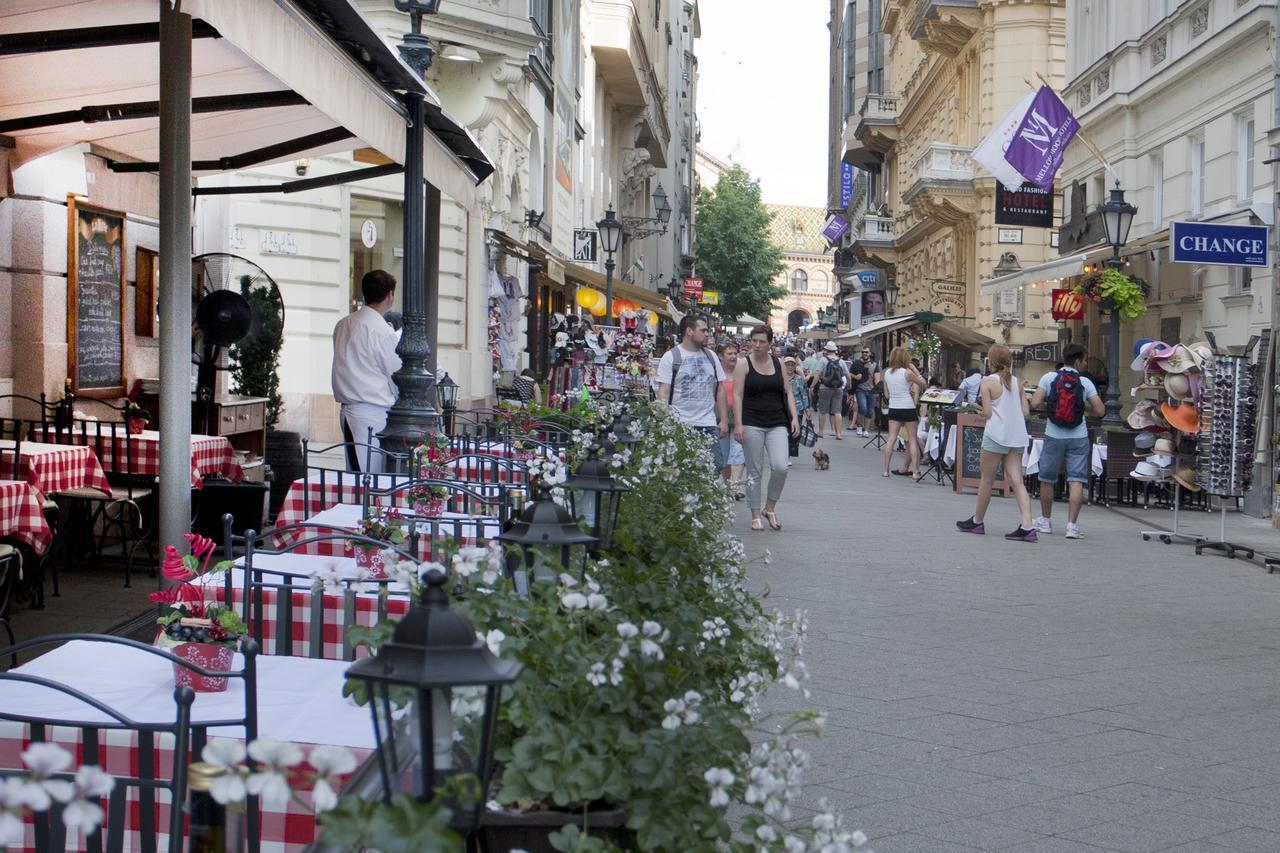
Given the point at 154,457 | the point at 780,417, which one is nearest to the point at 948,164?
the point at 780,417

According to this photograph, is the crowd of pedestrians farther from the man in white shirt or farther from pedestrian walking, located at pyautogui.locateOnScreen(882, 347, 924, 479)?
pedestrian walking, located at pyautogui.locateOnScreen(882, 347, 924, 479)

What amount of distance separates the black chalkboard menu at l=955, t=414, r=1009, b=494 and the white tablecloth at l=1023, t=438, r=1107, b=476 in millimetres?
671

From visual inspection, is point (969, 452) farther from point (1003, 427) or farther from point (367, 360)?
point (367, 360)

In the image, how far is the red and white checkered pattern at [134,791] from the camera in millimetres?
3135

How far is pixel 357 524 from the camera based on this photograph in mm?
6051

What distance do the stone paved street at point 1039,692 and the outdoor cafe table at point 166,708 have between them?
204cm

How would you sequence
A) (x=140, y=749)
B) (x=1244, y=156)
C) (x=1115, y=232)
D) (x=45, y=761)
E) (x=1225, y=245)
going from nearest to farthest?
(x=45, y=761)
(x=140, y=749)
(x=1225, y=245)
(x=1244, y=156)
(x=1115, y=232)

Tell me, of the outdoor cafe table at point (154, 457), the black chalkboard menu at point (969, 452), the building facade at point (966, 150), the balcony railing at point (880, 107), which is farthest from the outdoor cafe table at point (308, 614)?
the balcony railing at point (880, 107)

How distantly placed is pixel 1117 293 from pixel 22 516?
17004 mm

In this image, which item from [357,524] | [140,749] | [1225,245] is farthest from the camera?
[1225,245]

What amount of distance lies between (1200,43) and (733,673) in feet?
60.1

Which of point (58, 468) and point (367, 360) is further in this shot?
point (367, 360)

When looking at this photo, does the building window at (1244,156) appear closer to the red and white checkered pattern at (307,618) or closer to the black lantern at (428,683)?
the red and white checkered pattern at (307,618)

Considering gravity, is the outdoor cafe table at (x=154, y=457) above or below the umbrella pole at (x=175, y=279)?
below
